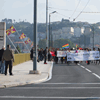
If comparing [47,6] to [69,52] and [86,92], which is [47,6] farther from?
[86,92]

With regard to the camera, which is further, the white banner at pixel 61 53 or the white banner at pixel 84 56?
the white banner at pixel 61 53

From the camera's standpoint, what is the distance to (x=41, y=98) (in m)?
10.5

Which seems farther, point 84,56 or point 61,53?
point 61,53

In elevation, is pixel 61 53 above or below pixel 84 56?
above

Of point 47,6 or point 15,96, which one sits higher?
point 47,6

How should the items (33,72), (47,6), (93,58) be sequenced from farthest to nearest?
(47,6), (93,58), (33,72)

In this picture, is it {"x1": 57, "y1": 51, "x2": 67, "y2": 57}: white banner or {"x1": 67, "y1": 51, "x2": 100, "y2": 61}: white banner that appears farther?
{"x1": 57, "y1": 51, "x2": 67, "y2": 57}: white banner

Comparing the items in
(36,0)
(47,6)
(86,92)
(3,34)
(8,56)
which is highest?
(47,6)

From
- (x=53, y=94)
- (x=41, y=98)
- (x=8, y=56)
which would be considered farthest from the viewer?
(x=8, y=56)

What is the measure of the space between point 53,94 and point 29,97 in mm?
1094

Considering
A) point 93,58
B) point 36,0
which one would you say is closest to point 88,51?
point 93,58

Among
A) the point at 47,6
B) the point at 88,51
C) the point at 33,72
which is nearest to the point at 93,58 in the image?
the point at 88,51

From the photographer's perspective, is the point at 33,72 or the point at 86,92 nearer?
→ the point at 86,92

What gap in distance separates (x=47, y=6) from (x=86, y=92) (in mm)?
40915
